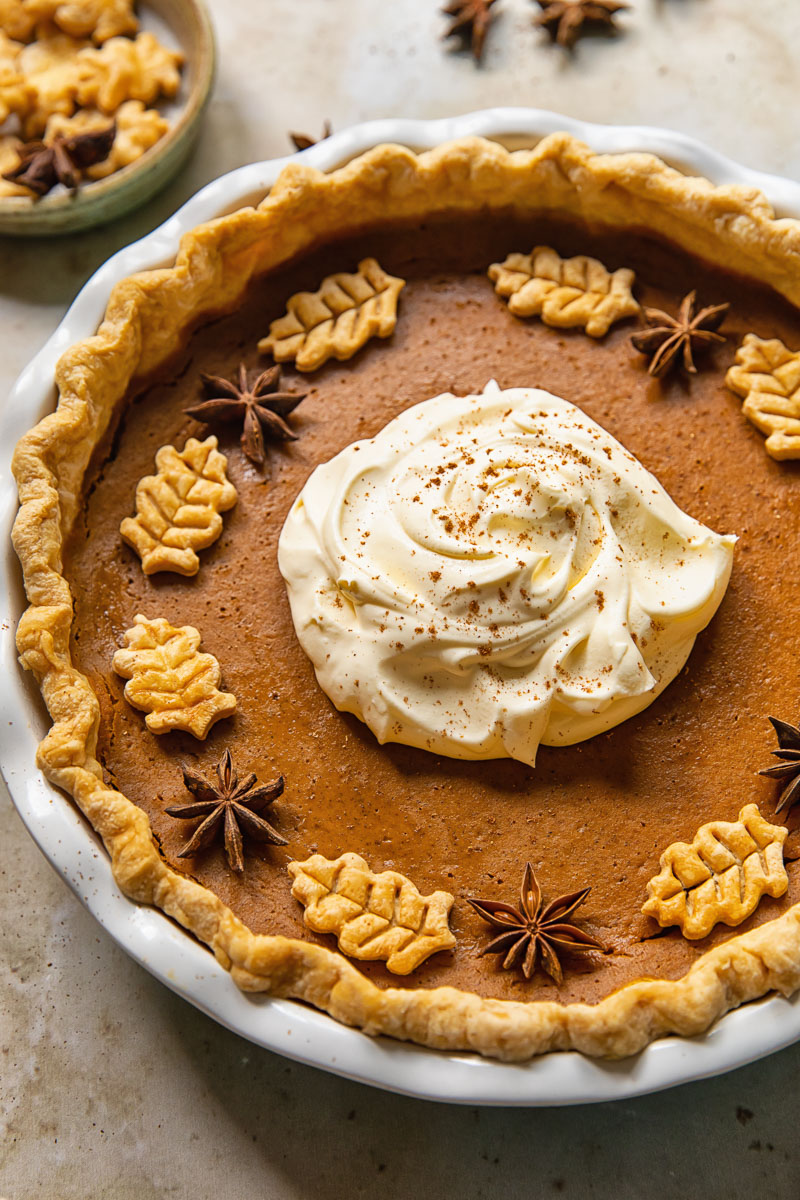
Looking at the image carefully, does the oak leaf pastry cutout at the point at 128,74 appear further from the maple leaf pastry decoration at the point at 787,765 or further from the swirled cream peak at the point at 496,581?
the maple leaf pastry decoration at the point at 787,765

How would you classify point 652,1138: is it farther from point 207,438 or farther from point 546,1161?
point 207,438

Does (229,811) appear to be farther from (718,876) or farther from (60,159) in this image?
(60,159)

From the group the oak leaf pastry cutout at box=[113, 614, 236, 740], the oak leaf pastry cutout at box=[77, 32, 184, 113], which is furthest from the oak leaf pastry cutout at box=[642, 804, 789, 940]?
the oak leaf pastry cutout at box=[77, 32, 184, 113]

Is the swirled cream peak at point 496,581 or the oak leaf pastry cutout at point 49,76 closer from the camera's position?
the swirled cream peak at point 496,581

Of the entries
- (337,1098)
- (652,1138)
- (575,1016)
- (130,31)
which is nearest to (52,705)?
(337,1098)

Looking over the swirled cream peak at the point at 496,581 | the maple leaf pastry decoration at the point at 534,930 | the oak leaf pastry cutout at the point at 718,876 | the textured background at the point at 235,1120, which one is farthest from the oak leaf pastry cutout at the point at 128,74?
the oak leaf pastry cutout at the point at 718,876

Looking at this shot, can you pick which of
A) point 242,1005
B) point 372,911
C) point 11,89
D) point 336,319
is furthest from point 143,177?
point 242,1005
